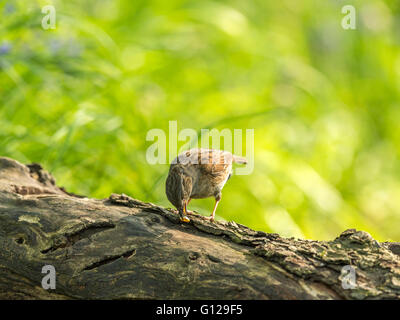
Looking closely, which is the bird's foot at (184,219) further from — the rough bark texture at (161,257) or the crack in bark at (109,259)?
the crack in bark at (109,259)

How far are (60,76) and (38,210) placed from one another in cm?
203

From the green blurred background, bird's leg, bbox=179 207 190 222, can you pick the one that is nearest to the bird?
bird's leg, bbox=179 207 190 222

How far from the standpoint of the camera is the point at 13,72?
3.86m

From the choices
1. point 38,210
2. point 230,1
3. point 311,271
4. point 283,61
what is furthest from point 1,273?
point 230,1

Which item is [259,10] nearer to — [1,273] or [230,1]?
[230,1]

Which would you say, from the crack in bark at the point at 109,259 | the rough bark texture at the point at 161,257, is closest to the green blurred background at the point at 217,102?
the rough bark texture at the point at 161,257

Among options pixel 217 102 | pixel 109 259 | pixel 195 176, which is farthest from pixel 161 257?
pixel 217 102

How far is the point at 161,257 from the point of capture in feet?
7.52

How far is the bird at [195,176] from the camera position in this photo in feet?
9.11

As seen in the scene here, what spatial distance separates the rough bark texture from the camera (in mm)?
2125

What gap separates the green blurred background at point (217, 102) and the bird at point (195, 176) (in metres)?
0.54

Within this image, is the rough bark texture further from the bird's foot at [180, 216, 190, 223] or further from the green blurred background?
the green blurred background

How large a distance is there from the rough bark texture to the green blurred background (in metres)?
1.19
